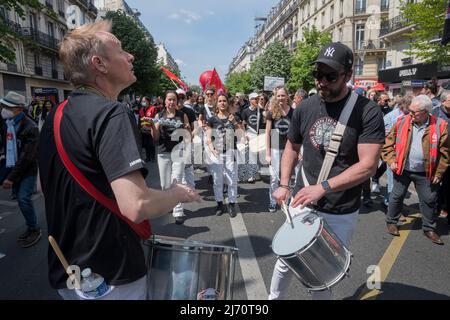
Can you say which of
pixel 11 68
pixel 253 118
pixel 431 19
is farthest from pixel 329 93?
pixel 11 68

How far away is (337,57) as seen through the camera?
2.35m

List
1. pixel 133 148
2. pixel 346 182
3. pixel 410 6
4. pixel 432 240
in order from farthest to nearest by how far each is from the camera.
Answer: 1. pixel 410 6
2. pixel 432 240
3. pixel 346 182
4. pixel 133 148

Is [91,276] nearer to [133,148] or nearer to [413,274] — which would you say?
[133,148]

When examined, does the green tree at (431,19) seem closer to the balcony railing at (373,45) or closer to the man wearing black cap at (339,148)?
the man wearing black cap at (339,148)

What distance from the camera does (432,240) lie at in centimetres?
463

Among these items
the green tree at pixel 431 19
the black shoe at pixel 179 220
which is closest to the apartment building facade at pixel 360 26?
the green tree at pixel 431 19

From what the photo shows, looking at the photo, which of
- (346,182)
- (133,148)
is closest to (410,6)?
(346,182)

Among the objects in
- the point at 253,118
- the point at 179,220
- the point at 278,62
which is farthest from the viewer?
the point at 278,62

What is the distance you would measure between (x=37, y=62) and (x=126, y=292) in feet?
120

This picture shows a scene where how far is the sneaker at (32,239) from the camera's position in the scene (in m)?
4.49

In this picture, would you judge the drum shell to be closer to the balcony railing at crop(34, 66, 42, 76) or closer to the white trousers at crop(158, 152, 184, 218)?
the white trousers at crop(158, 152, 184, 218)

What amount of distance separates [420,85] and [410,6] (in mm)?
11006

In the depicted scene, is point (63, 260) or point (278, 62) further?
point (278, 62)

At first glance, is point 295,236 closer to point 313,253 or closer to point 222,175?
point 313,253
